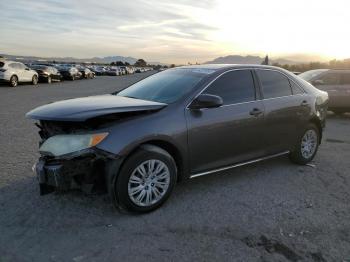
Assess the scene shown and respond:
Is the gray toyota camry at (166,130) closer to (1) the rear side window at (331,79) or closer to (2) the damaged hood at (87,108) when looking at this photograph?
(2) the damaged hood at (87,108)

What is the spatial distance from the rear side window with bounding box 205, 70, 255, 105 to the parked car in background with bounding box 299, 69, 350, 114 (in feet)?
25.5

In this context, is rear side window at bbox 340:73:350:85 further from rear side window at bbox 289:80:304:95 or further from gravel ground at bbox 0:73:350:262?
gravel ground at bbox 0:73:350:262

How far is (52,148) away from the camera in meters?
4.29

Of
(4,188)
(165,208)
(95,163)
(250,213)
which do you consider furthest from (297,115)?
(4,188)

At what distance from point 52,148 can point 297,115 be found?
3918 millimetres

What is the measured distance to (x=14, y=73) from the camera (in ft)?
83.7

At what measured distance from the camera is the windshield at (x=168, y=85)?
16.5ft

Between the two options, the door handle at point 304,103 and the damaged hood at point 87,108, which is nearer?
the damaged hood at point 87,108

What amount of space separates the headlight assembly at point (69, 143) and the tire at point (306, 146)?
3.66 m

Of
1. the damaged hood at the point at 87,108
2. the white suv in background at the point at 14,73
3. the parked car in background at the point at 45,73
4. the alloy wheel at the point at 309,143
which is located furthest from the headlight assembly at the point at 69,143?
the parked car in background at the point at 45,73

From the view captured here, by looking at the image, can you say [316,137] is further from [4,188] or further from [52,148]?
[4,188]

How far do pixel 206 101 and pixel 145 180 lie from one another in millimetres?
1219

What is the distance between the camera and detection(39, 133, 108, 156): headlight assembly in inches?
161

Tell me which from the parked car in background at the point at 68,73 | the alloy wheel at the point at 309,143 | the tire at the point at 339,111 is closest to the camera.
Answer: the alloy wheel at the point at 309,143
